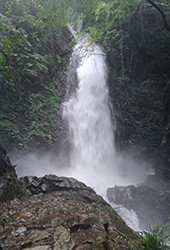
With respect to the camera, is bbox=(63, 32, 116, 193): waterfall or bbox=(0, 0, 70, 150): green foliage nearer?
bbox=(0, 0, 70, 150): green foliage

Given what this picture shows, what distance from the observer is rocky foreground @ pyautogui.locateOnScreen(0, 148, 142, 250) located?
1781 millimetres

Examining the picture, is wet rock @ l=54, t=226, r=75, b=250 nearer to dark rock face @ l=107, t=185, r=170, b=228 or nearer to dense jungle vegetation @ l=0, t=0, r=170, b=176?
dark rock face @ l=107, t=185, r=170, b=228

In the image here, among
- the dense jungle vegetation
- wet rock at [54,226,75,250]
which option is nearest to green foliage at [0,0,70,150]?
the dense jungle vegetation

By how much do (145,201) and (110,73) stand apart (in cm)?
895

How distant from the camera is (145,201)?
20.0 feet

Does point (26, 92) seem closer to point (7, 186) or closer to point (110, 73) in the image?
point (7, 186)

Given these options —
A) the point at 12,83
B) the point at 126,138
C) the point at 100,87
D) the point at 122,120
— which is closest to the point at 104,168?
the point at 126,138

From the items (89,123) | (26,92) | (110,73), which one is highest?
(110,73)

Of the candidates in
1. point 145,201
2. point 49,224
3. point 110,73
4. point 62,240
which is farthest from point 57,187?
point 110,73

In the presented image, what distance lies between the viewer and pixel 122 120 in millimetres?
10633

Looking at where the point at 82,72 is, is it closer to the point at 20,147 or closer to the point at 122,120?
the point at 122,120

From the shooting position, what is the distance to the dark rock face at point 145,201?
566 centimetres

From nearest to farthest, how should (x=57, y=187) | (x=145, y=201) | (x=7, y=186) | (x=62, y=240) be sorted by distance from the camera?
Result: (x=62, y=240) → (x=7, y=186) → (x=57, y=187) → (x=145, y=201)

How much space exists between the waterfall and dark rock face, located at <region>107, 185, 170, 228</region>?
1.48 m
